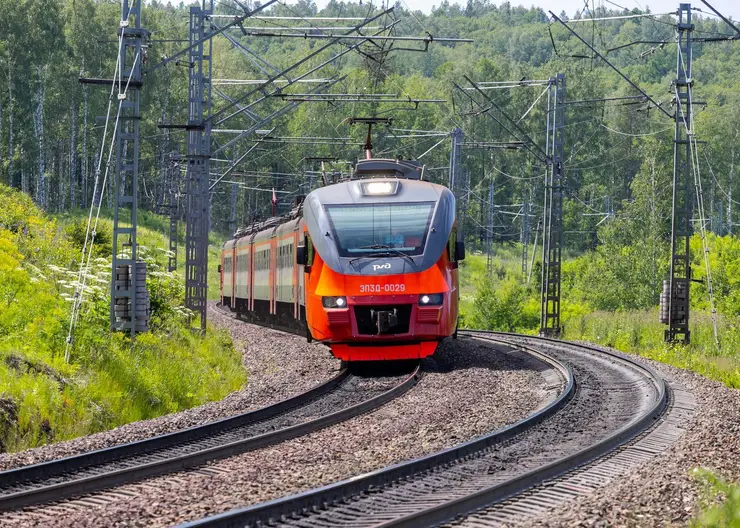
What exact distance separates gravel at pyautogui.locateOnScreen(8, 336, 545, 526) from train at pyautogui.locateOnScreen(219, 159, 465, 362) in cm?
98

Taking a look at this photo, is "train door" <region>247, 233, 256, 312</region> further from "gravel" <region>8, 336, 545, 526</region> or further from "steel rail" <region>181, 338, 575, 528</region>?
"steel rail" <region>181, 338, 575, 528</region>

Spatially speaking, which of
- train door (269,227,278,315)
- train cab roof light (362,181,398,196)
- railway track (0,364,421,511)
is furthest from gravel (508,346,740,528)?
train door (269,227,278,315)

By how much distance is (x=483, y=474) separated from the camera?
29.4ft

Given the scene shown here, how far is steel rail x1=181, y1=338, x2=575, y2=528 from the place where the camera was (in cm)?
674

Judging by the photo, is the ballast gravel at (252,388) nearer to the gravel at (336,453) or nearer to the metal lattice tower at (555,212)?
the gravel at (336,453)

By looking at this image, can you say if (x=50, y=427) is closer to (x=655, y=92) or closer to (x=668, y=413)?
(x=668, y=413)

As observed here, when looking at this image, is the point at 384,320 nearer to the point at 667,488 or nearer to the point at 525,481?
the point at 525,481

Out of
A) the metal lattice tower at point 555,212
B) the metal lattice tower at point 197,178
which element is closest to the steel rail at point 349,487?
the metal lattice tower at point 197,178

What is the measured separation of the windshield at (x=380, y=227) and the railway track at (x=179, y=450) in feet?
9.19

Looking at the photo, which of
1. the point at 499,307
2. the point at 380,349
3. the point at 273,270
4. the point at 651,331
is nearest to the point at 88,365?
the point at 380,349

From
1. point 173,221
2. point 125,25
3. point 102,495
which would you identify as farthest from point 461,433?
point 173,221

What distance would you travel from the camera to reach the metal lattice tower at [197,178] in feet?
78.9

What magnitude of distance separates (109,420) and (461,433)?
4.42 metres

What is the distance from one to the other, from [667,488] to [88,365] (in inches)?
360
